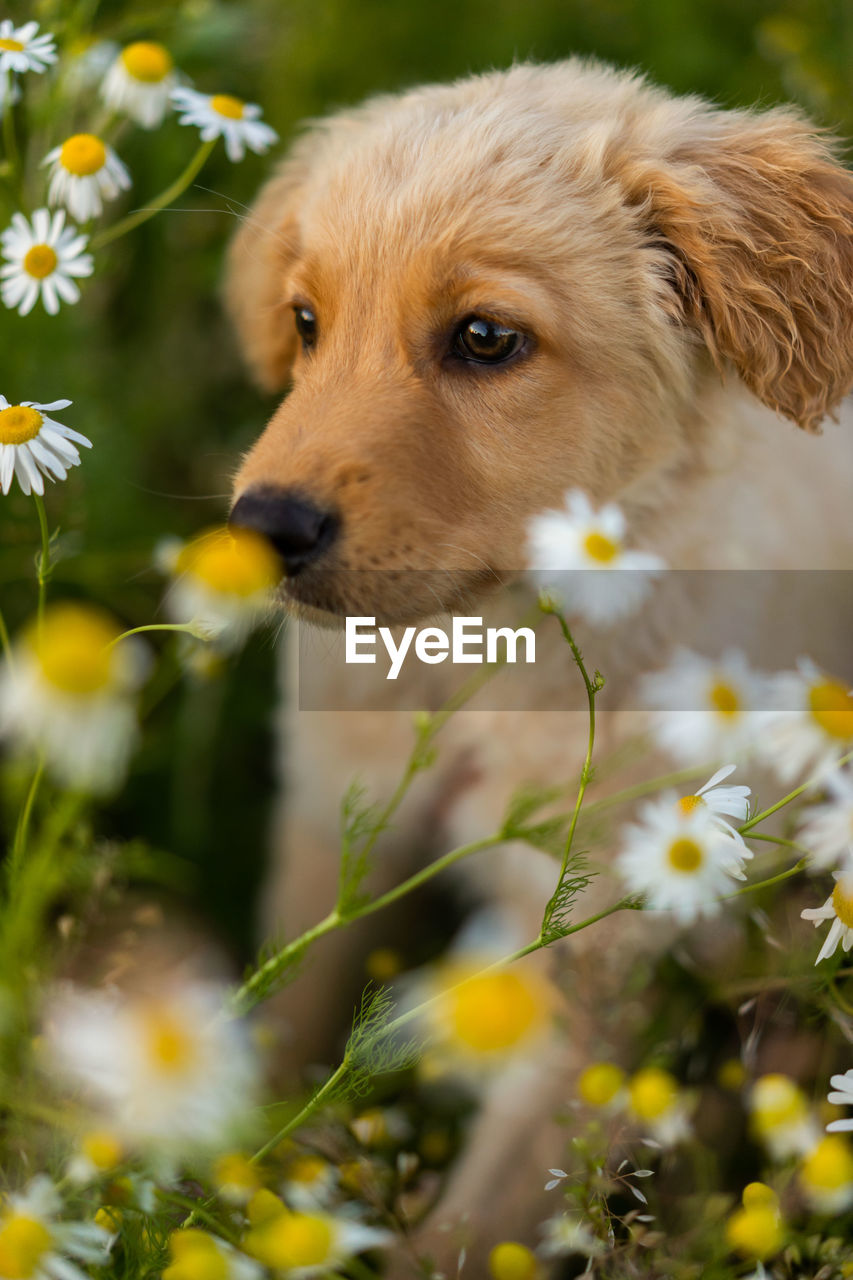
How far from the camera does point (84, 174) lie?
1689mm

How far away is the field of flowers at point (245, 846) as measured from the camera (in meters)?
0.95

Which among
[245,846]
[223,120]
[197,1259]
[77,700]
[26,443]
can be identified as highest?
[223,120]

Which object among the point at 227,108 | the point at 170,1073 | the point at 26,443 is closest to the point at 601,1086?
the point at 170,1073

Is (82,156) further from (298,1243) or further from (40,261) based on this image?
(298,1243)

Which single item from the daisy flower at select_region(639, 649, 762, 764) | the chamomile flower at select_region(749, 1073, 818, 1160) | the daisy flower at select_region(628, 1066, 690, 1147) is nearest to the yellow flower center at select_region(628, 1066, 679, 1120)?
the daisy flower at select_region(628, 1066, 690, 1147)

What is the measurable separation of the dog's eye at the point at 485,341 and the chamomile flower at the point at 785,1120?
1135 mm

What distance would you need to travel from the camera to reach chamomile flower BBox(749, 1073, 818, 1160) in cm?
121

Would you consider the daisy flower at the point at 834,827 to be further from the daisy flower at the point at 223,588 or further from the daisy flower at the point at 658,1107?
the daisy flower at the point at 223,588

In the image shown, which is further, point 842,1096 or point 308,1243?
point 842,1096

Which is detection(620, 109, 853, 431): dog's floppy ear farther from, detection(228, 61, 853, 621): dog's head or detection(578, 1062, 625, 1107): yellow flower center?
detection(578, 1062, 625, 1107): yellow flower center

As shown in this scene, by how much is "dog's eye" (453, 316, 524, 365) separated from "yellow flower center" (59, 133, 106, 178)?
64 cm

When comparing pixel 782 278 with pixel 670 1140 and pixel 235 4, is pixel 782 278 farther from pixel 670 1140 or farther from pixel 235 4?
pixel 235 4

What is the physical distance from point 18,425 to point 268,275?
1082 millimetres

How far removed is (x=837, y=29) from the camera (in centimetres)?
334
